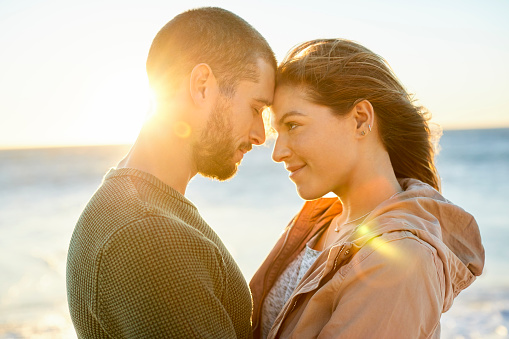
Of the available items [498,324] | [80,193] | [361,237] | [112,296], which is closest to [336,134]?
[361,237]

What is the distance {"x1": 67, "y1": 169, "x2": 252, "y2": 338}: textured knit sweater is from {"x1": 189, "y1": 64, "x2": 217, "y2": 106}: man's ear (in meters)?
0.55

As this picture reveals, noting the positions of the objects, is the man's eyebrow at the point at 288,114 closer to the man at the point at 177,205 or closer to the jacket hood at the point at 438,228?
the man at the point at 177,205

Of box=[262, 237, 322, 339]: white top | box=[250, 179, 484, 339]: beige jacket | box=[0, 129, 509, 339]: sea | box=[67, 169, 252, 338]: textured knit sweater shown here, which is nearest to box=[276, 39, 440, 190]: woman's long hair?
box=[250, 179, 484, 339]: beige jacket

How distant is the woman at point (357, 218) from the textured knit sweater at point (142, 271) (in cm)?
49

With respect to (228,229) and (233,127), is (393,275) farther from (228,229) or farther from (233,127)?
(228,229)

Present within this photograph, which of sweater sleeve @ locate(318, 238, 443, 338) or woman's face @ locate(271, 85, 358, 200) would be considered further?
woman's face @ locate(271, 85, 358, 200)

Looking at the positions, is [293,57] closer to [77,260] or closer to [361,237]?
[361,237]

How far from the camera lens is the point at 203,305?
72.8 inches

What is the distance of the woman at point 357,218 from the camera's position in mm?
1854

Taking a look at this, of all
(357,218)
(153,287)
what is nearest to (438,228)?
(357,218)

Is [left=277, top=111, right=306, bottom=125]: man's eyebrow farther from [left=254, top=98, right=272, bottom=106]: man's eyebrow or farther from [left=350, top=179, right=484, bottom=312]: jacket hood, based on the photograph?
[left=350, top=179, right=484, bottom=312]: jacket hood

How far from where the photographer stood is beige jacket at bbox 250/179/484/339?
1820 mm

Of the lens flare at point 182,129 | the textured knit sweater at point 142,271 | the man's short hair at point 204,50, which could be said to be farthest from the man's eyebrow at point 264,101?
the textured knit sweater at point 142,271

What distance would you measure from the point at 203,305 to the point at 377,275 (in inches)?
26.9
